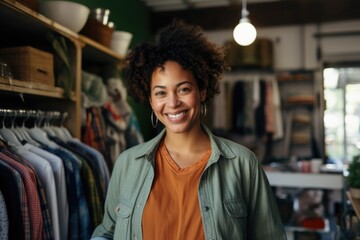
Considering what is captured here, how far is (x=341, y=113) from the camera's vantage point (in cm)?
502

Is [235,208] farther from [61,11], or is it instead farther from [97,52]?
[97,52]

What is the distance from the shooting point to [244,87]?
472 cm

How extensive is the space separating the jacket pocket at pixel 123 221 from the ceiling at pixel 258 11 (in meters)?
3.71

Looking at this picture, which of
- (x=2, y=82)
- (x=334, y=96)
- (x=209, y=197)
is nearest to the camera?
(x=209, y=197)

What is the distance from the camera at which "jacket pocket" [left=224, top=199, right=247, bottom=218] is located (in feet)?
3.87

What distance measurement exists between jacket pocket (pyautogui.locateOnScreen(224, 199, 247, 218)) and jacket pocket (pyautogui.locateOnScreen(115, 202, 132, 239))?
35cm

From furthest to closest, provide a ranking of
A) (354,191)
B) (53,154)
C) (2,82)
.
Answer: (354,191), (53,154), (2,82)

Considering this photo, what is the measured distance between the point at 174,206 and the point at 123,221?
21cm

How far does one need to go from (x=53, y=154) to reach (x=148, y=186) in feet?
2.41

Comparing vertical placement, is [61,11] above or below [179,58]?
above

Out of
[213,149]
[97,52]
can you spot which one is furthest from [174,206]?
[97,52]

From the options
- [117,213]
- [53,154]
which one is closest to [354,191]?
[117,213]

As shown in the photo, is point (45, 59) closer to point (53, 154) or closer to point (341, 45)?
point (53, 154)

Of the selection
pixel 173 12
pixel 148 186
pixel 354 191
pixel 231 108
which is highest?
pixel 173 12
